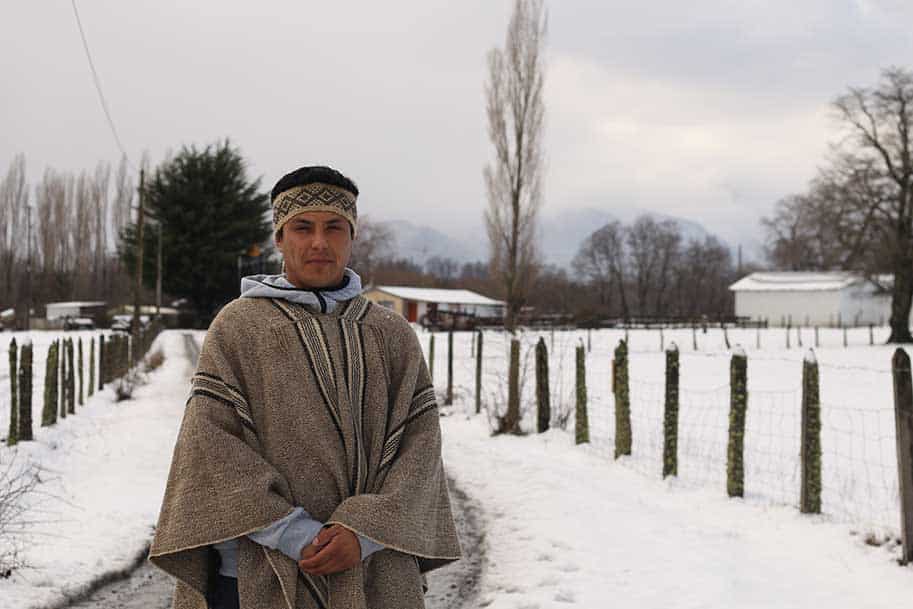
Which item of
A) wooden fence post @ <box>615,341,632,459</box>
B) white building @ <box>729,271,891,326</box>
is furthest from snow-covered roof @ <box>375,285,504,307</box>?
wooden fence post @ <box>615,341,632,459</box>

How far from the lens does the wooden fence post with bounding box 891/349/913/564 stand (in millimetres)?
5035

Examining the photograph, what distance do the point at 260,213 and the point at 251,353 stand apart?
51.4m

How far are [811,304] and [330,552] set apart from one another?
64.5m

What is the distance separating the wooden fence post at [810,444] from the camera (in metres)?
6.22

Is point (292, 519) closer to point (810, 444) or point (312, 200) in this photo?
point (312, 200)

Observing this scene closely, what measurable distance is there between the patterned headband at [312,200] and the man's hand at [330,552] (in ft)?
2.87

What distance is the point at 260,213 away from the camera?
51.8 m

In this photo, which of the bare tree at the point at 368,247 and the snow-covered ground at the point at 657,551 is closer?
the snow-covered ground at the point at 657,551

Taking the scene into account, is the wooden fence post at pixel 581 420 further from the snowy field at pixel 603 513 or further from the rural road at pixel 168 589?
the rural road at pixel 168 589

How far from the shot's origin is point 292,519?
82.7 inches

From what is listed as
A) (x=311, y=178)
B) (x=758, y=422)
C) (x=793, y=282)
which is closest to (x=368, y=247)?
(x=793, y=282)

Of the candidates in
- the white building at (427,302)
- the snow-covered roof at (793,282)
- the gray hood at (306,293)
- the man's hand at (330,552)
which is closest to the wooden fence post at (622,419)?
the gray hood at (306,293)

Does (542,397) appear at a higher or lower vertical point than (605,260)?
lower

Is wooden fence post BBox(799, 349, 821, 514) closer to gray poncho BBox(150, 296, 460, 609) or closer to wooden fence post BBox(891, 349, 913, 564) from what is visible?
wooden fence post BBox(891, 349, 913, 564)
